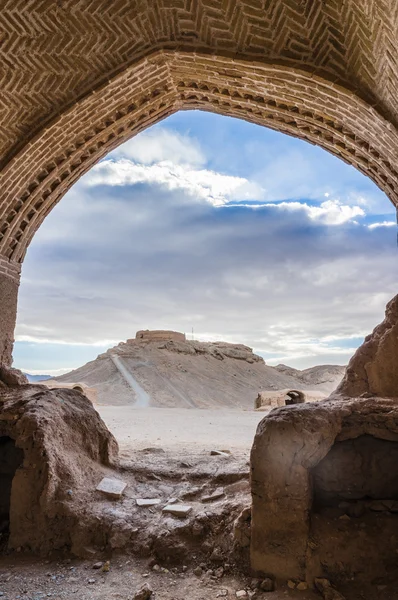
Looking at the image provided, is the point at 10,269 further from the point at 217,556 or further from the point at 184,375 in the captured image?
the point at 184,375

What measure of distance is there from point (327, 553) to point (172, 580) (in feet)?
4.12

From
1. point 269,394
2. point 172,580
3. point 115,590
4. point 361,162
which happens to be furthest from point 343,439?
point 269,394

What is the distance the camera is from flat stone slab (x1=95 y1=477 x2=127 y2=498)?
4395 mm

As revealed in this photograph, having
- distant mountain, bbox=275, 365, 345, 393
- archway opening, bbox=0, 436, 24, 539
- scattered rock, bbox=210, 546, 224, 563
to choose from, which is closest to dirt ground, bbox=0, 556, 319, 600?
scattered rock, bbox=210, 546, 224, 563

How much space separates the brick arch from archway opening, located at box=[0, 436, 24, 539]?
2.76 meters

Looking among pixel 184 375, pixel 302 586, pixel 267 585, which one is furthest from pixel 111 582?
pixel 184 375

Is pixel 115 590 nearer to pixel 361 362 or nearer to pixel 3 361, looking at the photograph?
pixel 361 362

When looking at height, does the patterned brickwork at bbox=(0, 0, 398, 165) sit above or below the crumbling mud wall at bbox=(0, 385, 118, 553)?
above

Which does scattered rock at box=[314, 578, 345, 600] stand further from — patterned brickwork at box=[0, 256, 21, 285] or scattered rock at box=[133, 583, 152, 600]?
patterned brickwork at box=[0, 256, 21, 285]

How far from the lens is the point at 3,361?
6.02 metres

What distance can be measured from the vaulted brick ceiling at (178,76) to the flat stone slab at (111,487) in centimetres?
356

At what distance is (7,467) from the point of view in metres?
4.66

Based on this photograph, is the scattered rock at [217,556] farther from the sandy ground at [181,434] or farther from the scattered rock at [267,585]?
the sandy ground at [181,434]

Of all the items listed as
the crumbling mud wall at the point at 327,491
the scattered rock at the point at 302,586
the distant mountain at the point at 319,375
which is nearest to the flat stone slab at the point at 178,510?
the crumbling mud wall at the point at 327,491
